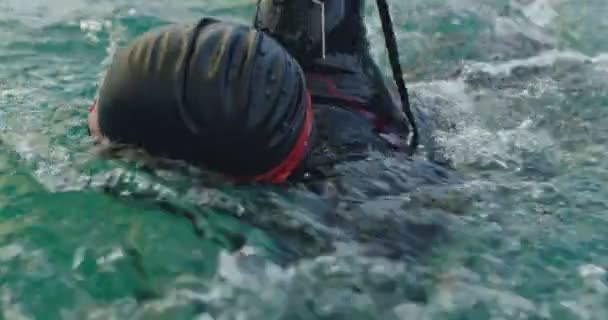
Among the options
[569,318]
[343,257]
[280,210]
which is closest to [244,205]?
[280,210]

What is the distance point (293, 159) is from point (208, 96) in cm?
45

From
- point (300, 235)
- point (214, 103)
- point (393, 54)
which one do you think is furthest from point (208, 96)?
point (393, 54)

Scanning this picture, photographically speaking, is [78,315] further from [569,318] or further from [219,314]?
[569,318]

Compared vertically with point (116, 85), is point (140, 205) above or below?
below

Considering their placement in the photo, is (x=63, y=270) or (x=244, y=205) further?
(x=244, y=205)

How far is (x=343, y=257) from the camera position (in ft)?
9.57

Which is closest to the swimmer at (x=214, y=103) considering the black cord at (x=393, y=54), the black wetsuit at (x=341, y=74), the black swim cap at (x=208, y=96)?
the black swim cap at (x=208, y=96)

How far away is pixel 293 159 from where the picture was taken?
291 centimetres

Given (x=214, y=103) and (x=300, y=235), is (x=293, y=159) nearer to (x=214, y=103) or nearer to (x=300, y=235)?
(x=300, y=235)

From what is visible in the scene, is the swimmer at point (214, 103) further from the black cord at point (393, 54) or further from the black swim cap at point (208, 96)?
the black cord at point (393, 54)

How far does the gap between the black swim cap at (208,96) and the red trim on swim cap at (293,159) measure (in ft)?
0.13

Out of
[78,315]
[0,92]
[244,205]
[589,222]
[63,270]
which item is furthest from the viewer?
[0,92]

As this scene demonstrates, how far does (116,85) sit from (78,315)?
30.4 inches

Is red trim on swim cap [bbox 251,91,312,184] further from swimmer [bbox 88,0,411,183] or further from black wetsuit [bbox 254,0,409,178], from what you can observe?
black wetsuit [bbox 254,0,409,178]
